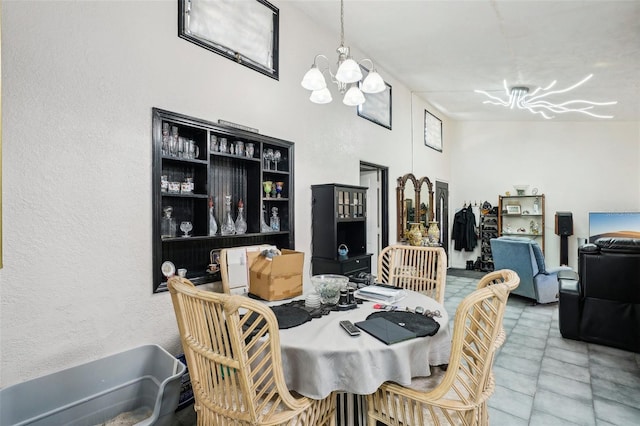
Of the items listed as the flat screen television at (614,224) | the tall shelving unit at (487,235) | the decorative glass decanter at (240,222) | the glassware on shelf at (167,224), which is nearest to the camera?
the glassware on shelf at (167,224)

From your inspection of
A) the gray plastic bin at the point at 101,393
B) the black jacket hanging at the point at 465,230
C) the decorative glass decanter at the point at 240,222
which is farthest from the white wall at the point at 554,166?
the gray plastic bin at the point at 101,393

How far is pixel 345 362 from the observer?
134cm

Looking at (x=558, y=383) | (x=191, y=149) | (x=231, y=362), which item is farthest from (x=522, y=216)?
(x=231, y=362)

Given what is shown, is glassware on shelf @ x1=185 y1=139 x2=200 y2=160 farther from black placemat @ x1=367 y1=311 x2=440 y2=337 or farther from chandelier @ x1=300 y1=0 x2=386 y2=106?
black placemat @ x1=367 y1=311 x2=440 y2=337

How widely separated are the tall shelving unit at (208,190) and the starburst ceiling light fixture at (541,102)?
3702 millimetres

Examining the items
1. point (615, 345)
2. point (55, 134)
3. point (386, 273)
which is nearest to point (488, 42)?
point (386, 273)

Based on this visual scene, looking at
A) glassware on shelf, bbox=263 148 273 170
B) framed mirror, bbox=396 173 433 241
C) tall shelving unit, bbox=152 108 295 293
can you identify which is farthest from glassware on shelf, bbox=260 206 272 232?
framed mirror, bbox=396 173 433 241

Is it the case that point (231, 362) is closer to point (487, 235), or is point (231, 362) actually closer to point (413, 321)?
point (413, 321)

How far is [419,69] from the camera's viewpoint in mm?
4480

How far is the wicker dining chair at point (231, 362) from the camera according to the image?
113 centimetres

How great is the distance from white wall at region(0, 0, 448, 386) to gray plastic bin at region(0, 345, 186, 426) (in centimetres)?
8

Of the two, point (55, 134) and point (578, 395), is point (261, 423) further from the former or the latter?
point (578, 395)

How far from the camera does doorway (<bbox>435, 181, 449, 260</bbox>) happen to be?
6.56 m

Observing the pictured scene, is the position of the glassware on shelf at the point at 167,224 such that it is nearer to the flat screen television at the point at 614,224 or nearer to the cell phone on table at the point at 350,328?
the cell phone on table at the point at 350,328
